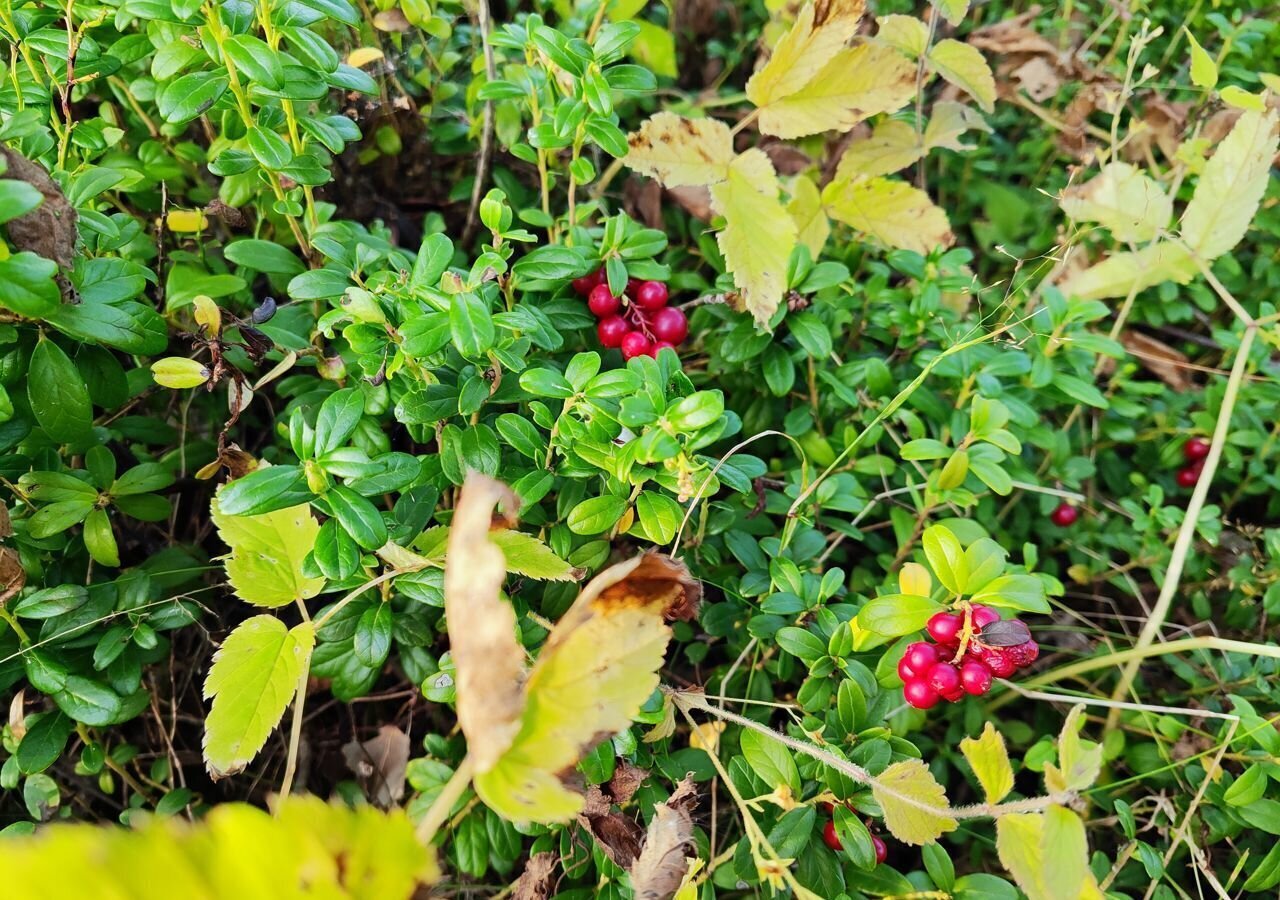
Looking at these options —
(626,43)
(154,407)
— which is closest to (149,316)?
(154,407)

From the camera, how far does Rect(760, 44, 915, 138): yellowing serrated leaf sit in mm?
1705

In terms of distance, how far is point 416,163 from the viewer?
1.97 meters

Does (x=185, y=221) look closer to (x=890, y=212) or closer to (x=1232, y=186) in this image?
(x=890, y=212)

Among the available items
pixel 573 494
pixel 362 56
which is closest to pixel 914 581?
pixel 573 494

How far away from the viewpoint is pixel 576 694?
0.75 metres

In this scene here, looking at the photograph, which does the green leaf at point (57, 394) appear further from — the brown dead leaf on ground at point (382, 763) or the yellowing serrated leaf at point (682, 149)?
the yellowing serrated leaf at point (682, 149)

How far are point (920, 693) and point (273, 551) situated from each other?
99 centimetres

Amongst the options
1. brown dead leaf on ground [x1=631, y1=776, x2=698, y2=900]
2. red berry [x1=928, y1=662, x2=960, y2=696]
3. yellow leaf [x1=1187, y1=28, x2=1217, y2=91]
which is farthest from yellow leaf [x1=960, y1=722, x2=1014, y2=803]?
yellow leaf [x1=1187, y1=28, x2=1217, y2=91]

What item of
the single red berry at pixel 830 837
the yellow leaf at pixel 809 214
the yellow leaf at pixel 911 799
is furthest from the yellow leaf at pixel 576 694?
the yellow leaf at pixel 809 214

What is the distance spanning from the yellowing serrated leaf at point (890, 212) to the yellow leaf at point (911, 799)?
119 centimetres

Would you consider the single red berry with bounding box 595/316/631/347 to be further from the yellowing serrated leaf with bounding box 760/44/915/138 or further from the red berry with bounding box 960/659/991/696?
the red berry with bounding box 960/659/991/696

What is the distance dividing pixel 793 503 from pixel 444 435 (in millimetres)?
634

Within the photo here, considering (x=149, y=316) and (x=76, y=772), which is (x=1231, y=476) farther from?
(x=76, y=772)

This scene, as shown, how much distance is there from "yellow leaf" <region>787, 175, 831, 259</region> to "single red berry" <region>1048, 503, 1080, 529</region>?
82 centimetres
